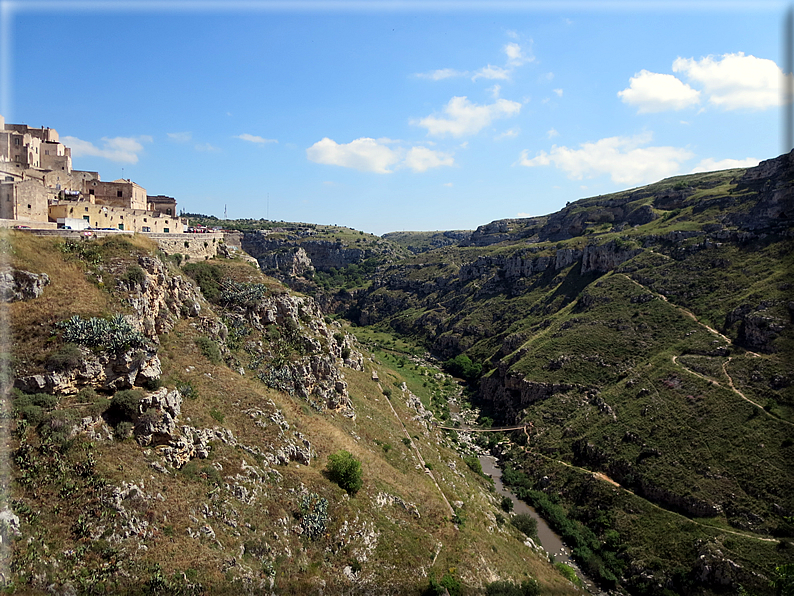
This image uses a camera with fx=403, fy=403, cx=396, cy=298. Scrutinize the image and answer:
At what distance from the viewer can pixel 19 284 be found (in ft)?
Answer: 82.7

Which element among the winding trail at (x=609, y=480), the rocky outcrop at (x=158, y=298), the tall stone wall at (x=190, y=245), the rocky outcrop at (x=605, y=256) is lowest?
the winding trail at (x=609, y=480)

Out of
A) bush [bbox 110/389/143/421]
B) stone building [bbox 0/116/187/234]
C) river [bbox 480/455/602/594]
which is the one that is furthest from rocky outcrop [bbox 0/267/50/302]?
river [bbox 480/455/602/594]

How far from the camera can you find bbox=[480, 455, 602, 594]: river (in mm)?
45094

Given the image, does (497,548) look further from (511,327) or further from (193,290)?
(511,327)

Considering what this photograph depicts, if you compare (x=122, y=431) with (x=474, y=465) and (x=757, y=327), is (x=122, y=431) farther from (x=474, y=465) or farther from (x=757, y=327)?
(x=757, y=327)

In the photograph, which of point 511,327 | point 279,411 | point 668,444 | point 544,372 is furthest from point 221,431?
point 511,327

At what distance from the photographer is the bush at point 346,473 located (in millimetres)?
30500

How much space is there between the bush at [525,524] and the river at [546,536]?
2051 mm

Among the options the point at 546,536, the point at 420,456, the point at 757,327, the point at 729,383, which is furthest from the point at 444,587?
the point at 757,327

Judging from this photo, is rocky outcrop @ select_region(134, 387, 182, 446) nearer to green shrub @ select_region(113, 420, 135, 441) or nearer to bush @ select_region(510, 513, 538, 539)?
green shrub @ select_region(113, 420, 135, 441)

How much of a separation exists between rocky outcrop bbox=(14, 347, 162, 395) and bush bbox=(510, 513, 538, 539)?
4365 centimetres

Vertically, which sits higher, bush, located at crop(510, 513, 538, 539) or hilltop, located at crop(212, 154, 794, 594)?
hilltop, located at crop(212, 154, 794, 594)

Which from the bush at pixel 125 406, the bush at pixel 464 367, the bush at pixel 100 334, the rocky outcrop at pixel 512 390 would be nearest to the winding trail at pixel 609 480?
the rocky outcrop at pixel 512 390

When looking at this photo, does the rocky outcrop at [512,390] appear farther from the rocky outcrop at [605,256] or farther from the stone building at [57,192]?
the stone building at [57,192]
